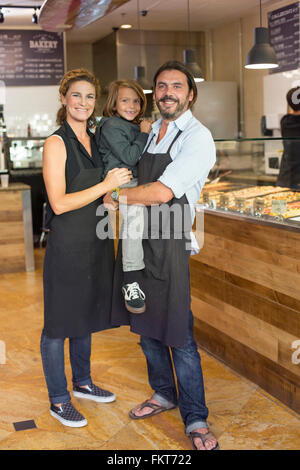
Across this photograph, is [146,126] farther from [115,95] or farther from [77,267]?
[77,267]

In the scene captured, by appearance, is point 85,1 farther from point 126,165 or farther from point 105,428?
point 105,428

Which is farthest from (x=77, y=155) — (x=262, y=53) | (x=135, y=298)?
(x=262, y=53)

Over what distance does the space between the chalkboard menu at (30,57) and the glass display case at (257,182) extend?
14.5 feet

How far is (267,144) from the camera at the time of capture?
4309mm

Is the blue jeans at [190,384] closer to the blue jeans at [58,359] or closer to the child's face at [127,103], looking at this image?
the blue jeans at [58,359]

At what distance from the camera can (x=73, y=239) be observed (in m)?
2.54

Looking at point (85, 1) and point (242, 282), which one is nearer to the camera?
point (242, 282)

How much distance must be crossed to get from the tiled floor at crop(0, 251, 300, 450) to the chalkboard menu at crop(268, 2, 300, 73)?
4.71 meters

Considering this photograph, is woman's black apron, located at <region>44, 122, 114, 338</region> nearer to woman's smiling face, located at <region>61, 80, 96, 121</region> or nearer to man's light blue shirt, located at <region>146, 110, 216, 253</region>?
woman's smiling face, located at <region>61, 80, 96, 121</region>

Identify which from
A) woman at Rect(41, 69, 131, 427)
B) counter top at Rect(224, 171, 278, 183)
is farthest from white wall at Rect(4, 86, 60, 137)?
woman at Rect(41, 69, 131, 427)

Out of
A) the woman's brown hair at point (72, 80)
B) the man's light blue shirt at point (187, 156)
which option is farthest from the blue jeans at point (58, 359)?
the woman's brown hair at point (72, 80)

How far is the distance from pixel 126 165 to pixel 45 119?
6.14 metres

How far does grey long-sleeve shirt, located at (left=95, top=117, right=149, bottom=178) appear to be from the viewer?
2430 millimetres

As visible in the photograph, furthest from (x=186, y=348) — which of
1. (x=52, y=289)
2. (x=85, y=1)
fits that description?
(x=85, y=1)
